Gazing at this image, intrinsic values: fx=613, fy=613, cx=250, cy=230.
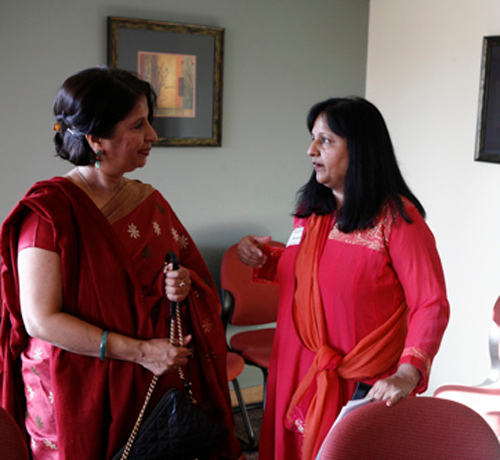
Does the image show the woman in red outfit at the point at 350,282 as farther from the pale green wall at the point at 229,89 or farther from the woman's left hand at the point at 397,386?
the pale green wall at the point at 229,89

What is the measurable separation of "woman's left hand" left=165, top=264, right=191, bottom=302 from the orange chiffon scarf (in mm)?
395

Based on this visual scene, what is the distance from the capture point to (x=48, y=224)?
5.16 feet

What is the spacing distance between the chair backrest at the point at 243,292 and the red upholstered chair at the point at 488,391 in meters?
1.11

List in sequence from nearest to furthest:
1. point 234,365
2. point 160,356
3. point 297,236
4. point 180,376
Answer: point 160,356 < point 180,376 < point 297,236 < point 234,365

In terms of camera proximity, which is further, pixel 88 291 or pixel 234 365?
pixel 234 365

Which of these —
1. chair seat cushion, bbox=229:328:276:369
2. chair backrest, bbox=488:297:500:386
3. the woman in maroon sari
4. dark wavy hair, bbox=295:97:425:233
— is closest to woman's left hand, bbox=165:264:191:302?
the woman in maroon sari

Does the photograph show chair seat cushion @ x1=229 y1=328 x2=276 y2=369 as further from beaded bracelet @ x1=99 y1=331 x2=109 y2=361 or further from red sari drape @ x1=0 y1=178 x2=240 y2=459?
beaded bracelet @ x1=99 y1=331 x2=109 y2=361

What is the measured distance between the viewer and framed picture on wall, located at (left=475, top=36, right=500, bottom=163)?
118 inches

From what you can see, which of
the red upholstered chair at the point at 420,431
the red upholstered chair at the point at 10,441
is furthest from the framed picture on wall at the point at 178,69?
the red upholstered chair at the point at 420,431

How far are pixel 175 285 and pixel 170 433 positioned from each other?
40cm

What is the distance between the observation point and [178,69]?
3287mm

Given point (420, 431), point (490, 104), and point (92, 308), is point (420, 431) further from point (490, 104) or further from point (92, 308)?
point (490, 104)

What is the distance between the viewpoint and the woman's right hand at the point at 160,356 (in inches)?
64.6

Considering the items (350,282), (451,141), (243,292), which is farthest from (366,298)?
(451,141)
